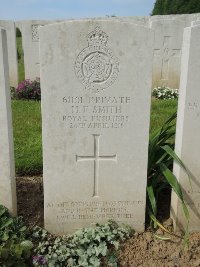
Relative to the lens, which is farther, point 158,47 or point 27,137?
point 158,47

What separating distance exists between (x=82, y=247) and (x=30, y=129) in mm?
3168

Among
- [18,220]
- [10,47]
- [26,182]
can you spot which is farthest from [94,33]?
[10,47]

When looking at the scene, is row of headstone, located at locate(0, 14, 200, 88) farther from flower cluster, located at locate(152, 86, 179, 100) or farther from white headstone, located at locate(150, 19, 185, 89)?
flower cluster, located at locate(152, 86, 179, 100)

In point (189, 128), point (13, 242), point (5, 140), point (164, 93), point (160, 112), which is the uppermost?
Answer: point (189, 128)

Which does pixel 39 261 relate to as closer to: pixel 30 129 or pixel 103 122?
pixel 103 122

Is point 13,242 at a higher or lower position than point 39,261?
higher

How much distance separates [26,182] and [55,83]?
5.25 feet

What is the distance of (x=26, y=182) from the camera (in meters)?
3.87

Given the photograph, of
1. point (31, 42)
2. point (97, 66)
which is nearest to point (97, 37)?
point (97, 66)

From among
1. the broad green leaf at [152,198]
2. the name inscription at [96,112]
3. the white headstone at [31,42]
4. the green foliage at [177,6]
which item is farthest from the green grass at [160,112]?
the green foliage at [177,6]

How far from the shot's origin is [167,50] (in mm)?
8844

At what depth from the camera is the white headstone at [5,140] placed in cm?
265

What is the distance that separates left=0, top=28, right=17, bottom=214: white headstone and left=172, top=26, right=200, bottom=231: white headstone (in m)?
1.39

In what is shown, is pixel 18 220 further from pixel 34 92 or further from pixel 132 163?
pixel 34 92
